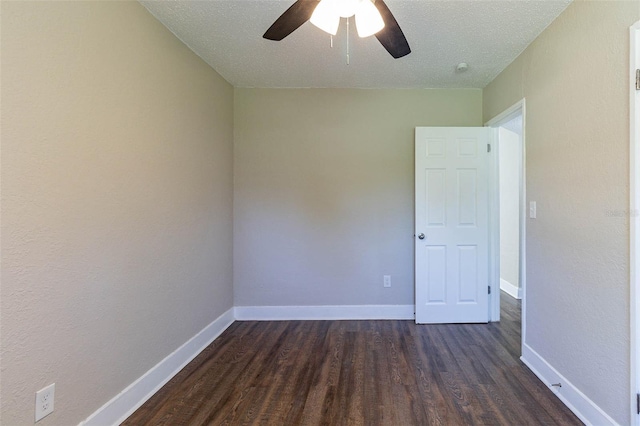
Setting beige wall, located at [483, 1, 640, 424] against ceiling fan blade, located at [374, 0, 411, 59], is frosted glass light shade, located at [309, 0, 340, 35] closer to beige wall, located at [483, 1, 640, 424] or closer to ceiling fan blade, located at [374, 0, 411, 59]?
ceiling fan blade, located at [374, 0, 411, 59]

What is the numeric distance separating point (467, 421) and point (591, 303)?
0.96 meters

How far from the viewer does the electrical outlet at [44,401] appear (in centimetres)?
118

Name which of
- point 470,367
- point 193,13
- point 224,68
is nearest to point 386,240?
point 470,367

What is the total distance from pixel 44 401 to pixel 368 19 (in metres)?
2.27

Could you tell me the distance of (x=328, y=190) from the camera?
9.70ft

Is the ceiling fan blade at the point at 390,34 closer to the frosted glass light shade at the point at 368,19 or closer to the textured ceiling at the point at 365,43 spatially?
the frosted glass light shade at the point at 368,19

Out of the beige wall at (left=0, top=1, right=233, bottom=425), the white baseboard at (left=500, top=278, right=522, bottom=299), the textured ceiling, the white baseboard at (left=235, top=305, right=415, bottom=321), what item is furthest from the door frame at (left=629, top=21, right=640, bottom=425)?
the beige wall at (left=0, top=1, right=233, bottom=425)

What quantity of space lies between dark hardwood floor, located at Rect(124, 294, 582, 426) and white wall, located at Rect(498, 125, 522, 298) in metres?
1.42

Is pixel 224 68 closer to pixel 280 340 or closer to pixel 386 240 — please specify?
pixel 386 240

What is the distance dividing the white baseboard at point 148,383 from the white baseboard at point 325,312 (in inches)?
19.0

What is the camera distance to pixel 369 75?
262cm

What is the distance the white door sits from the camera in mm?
2789

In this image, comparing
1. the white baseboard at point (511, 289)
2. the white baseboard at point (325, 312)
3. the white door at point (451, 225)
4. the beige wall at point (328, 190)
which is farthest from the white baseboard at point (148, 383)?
the white baseboard at point (511, 289)

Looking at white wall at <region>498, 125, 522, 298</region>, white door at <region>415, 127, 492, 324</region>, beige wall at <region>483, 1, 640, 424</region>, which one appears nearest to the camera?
beige wall at <region>483, 1, 640, 424</region>
